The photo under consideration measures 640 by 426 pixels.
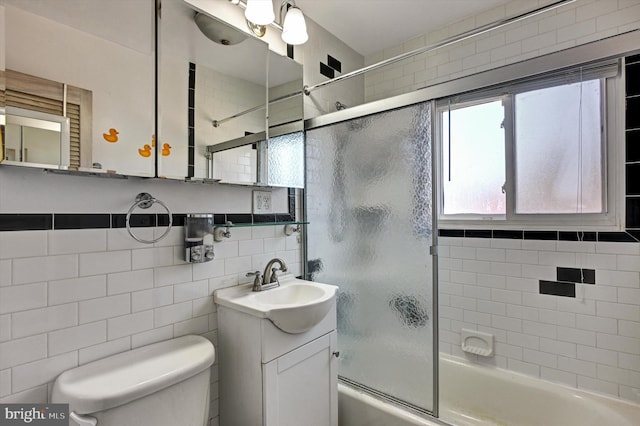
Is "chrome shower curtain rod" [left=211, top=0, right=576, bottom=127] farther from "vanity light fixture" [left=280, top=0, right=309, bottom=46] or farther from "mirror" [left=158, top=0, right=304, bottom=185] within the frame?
"vanity light fixture" [left=280, top=0, right=309, bottom=46]

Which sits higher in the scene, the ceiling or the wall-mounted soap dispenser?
the ceiling

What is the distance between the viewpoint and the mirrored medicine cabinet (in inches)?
39.6

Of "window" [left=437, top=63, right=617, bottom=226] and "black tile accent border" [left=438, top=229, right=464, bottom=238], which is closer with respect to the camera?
"window" [left=437, top=63, right=617, bottom=226]

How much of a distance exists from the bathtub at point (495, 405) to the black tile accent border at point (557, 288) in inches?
21.0

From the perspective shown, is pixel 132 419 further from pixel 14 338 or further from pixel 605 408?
pixel 605 408

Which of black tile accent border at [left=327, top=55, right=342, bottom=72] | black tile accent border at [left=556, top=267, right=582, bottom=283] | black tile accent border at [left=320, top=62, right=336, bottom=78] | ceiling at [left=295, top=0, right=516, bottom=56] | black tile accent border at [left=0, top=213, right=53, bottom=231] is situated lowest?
black tile accent border at [left=556, top=267, right=582, bottom=283]

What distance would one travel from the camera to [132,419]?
966 mm

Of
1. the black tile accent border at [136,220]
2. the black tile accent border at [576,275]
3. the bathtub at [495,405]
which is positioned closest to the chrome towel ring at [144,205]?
the black tile accent border at [136,220]

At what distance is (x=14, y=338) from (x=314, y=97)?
6.16ft

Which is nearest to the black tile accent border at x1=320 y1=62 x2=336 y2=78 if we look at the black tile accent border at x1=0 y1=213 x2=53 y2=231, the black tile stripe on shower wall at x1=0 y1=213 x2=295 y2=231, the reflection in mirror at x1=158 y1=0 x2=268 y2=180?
the reflection in mirror at x1=158 y1=0 x2=268 y2=180

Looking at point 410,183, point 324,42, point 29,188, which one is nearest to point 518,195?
point 410,183

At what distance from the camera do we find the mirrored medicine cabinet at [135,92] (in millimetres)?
1006

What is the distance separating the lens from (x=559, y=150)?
1.93 metres

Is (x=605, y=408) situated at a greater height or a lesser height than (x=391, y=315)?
lesser
